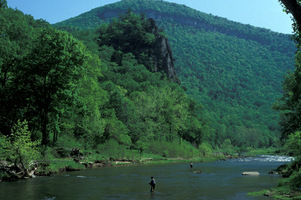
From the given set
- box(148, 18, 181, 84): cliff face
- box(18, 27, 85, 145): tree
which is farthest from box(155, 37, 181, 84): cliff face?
box(18, 27, 85, 145): tree

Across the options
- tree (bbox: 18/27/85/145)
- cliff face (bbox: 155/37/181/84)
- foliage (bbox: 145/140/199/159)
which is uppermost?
cliff face (bbox: 155/37/181/84)

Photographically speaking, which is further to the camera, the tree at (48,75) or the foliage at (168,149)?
the foliage at (168,149)

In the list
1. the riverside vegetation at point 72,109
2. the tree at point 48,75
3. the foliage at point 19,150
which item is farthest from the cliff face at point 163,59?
the foliage at point 19,150

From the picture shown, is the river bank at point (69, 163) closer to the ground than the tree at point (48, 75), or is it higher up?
closer to the ground

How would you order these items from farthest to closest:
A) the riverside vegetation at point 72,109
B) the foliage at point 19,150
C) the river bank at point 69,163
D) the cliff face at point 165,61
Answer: the cliff face at point 165,61 < the riverside vegetation at point 72,109 < the river bank at point 69,163 < the foliage at point 19,150

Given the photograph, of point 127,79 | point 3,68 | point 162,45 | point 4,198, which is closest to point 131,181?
point 4,198

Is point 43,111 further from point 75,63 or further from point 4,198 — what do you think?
point 4,198

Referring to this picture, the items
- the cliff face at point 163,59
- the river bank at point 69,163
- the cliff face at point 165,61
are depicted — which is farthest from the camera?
the cliff face at point 165,61

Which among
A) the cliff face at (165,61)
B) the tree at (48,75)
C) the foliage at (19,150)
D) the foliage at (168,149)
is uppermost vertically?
the cliff face at (165,61)

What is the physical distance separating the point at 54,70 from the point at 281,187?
32.6 meters

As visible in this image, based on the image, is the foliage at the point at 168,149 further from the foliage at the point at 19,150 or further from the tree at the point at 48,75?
the foliage at the point at 19,150

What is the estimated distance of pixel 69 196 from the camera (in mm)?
27812

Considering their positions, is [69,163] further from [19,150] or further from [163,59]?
[163,59]

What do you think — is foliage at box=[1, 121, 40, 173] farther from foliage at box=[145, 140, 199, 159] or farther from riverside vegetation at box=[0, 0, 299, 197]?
foliage at box=[145, 140, 199, 159]
